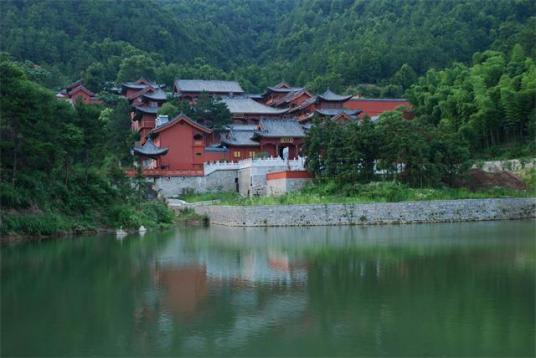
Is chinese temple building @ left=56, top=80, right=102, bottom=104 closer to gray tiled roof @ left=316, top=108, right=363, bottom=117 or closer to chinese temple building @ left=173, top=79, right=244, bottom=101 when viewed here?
chinese temple building @ left=173, top=79, right=244, bottom=101

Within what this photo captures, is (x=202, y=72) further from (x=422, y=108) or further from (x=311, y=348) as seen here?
(x=311, y=348)

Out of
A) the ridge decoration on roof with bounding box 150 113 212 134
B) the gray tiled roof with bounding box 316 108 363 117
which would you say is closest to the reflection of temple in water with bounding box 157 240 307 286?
the ridge decoration on roof with bounding box 150 113 212 134

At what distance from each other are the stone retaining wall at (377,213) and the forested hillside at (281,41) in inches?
967

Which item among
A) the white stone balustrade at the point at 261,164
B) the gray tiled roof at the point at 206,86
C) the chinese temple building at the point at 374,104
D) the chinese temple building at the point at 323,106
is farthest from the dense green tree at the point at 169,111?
the chinese temple building at the point at 374,104

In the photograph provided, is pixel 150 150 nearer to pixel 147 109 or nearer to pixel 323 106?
pixel 147 109

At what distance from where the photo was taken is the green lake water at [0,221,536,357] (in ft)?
29.0

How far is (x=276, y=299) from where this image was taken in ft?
38.4

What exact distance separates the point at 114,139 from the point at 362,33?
45.0 m

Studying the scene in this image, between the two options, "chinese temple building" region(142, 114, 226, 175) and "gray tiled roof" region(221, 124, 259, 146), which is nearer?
"chinese temple building" region(142, 114, 226, 175)

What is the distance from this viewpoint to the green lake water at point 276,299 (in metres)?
8.84

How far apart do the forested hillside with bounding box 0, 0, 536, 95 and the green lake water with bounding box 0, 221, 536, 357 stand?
37.0m

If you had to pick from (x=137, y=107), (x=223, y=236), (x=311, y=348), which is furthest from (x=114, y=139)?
(x=311, y=348)

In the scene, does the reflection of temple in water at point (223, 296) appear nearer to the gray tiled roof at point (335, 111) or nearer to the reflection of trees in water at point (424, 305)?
the reflection of trees in water at point (424, 305)

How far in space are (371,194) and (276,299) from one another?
16993 millimetres
